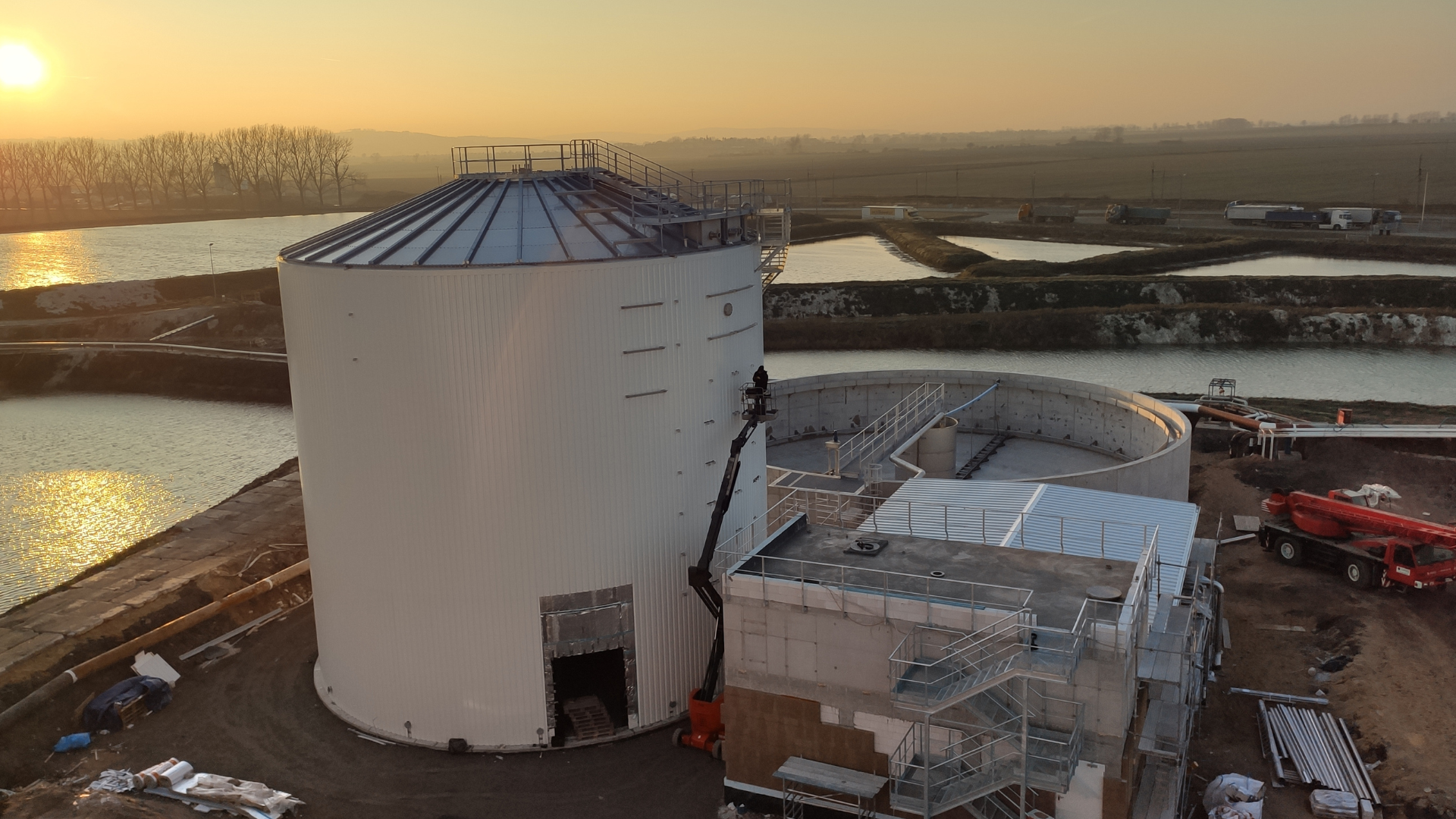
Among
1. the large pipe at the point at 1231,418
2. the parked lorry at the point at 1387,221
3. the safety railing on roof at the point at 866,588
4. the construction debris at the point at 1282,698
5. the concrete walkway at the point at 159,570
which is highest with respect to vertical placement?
the parked lorry at the point at 1387,221

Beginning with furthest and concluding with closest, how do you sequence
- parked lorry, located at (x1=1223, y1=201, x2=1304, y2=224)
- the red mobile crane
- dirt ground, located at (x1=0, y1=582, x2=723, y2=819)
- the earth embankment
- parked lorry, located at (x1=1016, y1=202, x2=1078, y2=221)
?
1. parked lorry, located at (x1=1016, y1=202, x2=1078, y2=221)
2. parked lorry, located at (x1=1223, y1=201, x2=1304, y2=224)
3. the earth embankment
4. the red mobile crane
5. dirt ground, located at (x1=0, y1=582, x2=723, y2=819)

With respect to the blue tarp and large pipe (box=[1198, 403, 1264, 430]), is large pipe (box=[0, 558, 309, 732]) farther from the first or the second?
large pipe (box=[1198, 403, 1264, 430])

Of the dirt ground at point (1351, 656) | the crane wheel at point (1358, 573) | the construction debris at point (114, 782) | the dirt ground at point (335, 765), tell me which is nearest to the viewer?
the dirt ground at point (335, 765)

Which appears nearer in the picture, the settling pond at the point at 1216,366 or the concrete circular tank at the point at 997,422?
the concrete circular tank at the point at 997,422

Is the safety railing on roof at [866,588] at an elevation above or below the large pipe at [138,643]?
above

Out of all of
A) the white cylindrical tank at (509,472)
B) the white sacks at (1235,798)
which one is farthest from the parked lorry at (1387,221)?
the white cylindrical tank at (509,472)

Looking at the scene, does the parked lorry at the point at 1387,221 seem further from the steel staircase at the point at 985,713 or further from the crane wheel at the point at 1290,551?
the steel staircase at the point at 985,713

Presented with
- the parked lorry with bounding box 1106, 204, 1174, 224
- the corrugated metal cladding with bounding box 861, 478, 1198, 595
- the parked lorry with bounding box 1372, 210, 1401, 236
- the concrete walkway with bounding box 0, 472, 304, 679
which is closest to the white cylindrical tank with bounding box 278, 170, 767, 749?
the corrugated metal cladding with bounding box 861, 478, 1198, 595
